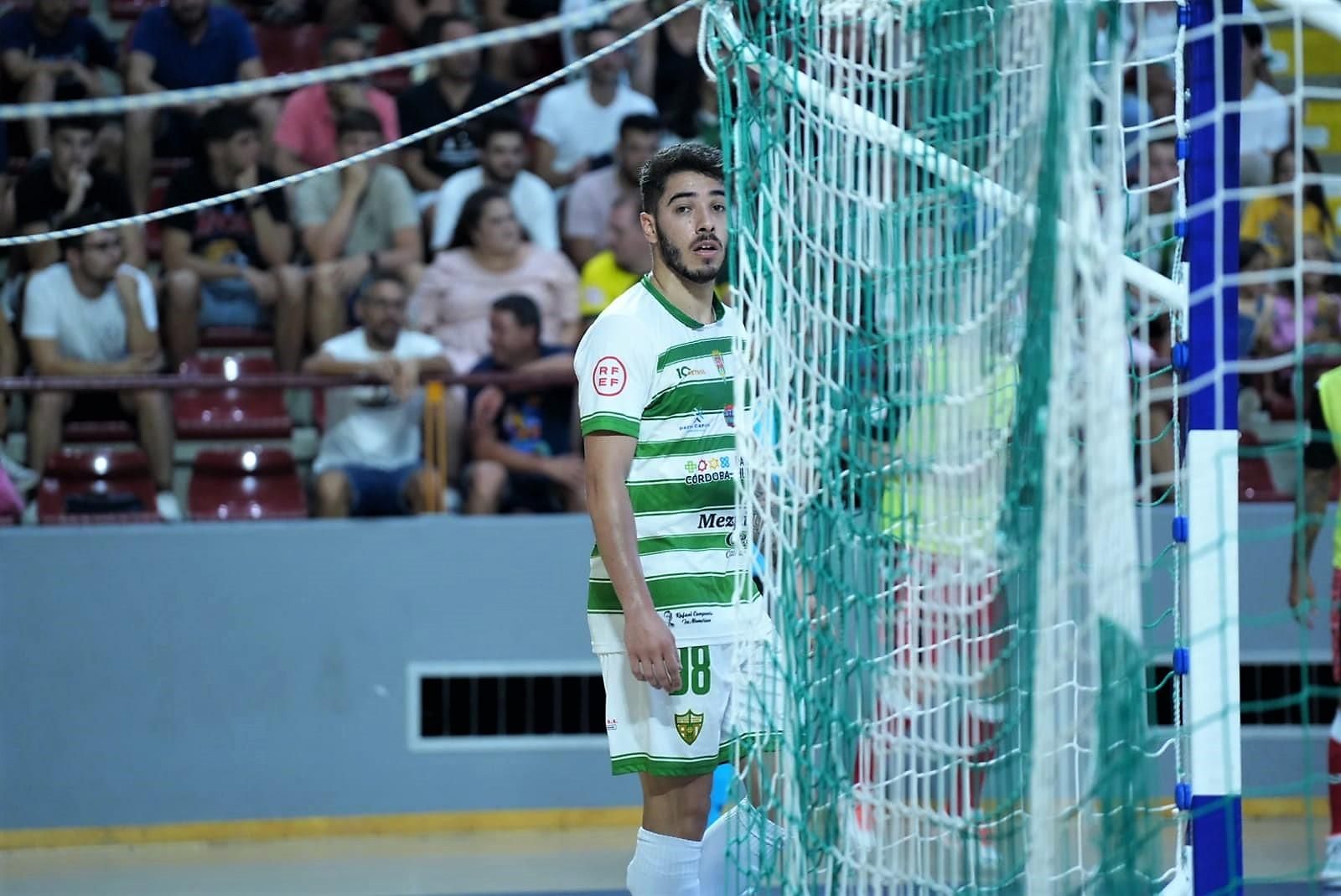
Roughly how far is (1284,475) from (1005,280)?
4.27m

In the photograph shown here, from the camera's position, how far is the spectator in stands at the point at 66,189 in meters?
7.15

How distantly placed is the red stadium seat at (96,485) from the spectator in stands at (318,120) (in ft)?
5.04

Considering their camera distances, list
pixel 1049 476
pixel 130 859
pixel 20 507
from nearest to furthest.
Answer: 1. pixel 1049 476
2. pixel 20 507
3. pixel 130 859

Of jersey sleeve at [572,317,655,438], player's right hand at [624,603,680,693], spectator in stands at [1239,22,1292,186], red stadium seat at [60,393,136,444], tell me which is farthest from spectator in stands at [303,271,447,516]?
spectator in stands at [1239,22,1292,186]

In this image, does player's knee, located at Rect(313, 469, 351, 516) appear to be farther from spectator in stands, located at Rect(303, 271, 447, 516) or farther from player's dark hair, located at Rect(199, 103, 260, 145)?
player's dark hair, located at Rect(199, 103, 260, 145)

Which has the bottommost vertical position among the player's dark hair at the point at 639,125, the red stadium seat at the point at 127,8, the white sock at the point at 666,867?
the white sock at the point at 666,867

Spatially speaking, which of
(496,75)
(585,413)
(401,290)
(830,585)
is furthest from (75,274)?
(830,585)

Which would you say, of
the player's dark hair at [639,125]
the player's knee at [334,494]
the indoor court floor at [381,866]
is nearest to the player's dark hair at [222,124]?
the player's dark hair at [639,125]

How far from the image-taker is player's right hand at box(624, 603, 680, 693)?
3430mm

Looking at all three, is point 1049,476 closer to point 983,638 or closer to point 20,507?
point 983,638

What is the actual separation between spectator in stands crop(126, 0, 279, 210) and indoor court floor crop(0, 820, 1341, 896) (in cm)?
316

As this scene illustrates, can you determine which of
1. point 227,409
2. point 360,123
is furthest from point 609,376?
point 360,123

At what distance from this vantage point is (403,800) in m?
6.41

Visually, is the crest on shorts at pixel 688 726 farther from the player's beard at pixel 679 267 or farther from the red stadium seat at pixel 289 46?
the red stadium seat at pixel 289 46
